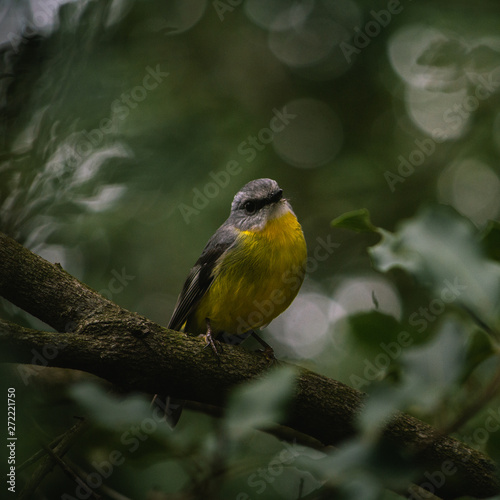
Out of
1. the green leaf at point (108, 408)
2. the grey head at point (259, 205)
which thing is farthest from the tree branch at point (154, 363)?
the grey head at point (259, 205)

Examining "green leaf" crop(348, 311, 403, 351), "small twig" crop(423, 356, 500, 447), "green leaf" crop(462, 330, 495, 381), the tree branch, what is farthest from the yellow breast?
"small twig" crop(423, 356, 500, 447)

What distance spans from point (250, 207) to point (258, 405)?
3005 mm

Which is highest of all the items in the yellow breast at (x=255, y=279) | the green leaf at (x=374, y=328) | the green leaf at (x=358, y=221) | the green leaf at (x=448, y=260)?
the green leaf at (x=448, y=260)

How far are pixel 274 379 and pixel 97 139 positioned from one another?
2.31m

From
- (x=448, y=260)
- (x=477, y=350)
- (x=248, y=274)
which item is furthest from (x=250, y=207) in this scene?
(x=477, y=350)

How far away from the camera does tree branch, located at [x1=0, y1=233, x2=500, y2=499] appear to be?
8.27ft

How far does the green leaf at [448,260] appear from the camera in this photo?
188 centimetres

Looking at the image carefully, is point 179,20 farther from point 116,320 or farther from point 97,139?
point 116,320

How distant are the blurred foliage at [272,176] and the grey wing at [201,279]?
506mm

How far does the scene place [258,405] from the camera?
1.46 metres

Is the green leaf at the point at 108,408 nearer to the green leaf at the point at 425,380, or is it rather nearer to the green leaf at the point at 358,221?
the green leaf at the point at 425,380

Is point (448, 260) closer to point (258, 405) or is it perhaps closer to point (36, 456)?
point (258, 405)

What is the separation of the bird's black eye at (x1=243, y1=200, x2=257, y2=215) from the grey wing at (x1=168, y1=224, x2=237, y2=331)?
195 millimetres

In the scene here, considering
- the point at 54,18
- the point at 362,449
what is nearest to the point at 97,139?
the point at 54,18
